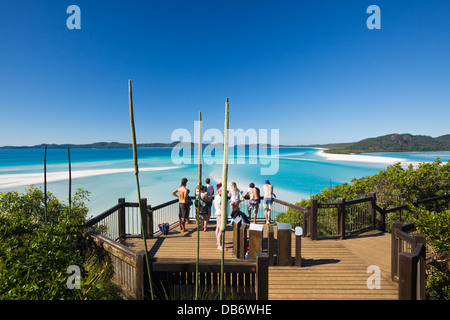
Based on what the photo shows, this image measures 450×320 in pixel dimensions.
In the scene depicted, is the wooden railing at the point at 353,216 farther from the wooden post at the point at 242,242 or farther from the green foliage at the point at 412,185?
the wooden post at the point at 242,242

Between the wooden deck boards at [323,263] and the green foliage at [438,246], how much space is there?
81cm

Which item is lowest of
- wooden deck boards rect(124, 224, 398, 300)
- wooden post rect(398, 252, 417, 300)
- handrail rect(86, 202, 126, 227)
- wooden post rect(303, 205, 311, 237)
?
wooden deck boards rect(124, 224, 398, 300)

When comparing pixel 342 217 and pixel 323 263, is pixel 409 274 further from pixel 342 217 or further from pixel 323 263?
pixel 342 217

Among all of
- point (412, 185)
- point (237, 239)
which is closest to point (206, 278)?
point (237, 239)

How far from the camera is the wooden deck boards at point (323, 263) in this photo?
4293 mm

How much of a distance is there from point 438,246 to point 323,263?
2.30m

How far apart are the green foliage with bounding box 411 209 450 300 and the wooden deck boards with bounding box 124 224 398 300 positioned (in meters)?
0.81

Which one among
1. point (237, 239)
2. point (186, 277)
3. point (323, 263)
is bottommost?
point (323, 263)

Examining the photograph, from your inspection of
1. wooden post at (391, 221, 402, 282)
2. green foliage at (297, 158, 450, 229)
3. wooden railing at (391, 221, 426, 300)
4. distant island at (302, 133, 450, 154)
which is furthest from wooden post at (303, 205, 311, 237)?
distant island at (302, 133, 450, 154)

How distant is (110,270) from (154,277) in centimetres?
115

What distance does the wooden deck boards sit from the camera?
14.1 feet

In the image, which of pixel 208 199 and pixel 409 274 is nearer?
pixel 409 274

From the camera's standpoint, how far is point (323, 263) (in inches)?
211

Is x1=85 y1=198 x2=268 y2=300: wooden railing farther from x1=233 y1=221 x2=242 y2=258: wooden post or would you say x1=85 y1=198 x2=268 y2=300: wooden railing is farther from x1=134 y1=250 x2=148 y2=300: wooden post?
x1=233 y1=221 x2=242 y2=258: wooden post
